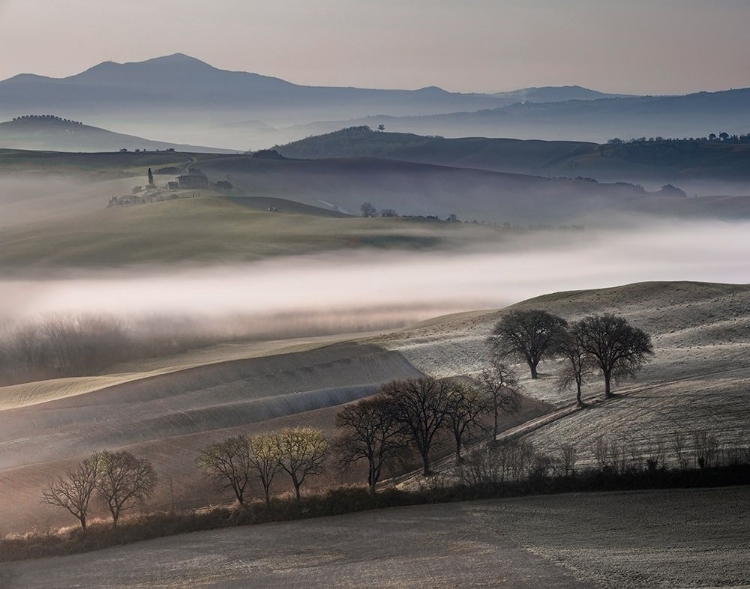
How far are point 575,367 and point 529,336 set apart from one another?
11.7 metres

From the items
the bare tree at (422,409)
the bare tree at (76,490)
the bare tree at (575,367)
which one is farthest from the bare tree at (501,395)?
the bare tree at (76,490)

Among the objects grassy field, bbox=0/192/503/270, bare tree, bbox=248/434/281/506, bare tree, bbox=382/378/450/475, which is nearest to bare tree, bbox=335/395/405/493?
bare tree, bbox=382/378/450/475

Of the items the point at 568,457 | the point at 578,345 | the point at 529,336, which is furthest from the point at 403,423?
the point at 529,336

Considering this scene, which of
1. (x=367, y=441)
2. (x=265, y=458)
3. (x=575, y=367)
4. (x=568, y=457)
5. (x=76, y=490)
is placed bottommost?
(x=568, y=457)

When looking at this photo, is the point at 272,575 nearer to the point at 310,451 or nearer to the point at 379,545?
the point at 379,545

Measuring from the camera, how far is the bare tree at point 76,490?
48000 mm

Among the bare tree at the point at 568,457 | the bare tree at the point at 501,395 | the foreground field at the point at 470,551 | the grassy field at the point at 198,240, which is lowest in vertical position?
the foreground field at the point at 470,551

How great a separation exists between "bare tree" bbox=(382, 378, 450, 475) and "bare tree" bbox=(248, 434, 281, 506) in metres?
7.19

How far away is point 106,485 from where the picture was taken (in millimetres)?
50344

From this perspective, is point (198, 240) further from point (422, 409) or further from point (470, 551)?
point (470, 551)

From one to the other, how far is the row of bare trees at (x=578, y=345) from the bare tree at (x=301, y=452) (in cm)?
Result: 1736

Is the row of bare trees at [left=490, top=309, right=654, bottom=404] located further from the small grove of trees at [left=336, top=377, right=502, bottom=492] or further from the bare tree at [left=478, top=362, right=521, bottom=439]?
the small grove of trees at [left=336, top=377, right=502, bottom=492]

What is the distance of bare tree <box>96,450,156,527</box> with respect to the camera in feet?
163

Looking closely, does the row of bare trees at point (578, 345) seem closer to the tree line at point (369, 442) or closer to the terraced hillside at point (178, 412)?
the tree line at point (369, 442)
